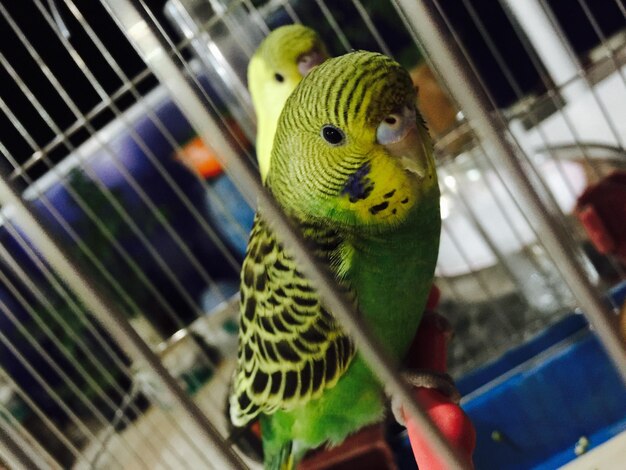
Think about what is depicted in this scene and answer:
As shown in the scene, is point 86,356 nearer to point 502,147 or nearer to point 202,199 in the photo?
point 202,199

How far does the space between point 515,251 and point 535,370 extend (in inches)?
9.9

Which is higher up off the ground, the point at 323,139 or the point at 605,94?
the point at 323,139

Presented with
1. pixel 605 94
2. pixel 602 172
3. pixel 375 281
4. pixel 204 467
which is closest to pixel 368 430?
pixel 375 281

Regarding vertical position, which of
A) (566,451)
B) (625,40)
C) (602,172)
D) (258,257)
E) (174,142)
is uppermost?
(174,142)

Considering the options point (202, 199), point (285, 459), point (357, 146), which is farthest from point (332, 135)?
point (202, 199)

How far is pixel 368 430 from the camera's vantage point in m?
0.61

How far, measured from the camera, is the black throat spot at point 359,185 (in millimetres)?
452

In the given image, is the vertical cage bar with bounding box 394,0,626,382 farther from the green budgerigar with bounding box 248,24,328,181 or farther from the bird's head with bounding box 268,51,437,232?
the green budgerigar with bounding box 248,24,328,181

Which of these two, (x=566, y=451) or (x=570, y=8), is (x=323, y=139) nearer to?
(x=566, y=451)

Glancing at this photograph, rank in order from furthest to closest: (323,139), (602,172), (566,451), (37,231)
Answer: (602,172) < (566,451) < (323,139) < (37,231)

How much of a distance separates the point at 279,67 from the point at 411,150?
27 centimetres

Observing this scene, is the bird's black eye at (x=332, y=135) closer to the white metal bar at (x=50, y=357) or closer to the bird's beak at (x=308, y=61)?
the bird's beak at (x=308, y=61)

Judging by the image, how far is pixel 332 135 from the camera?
17.9 inches

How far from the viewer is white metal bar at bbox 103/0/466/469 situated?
0.92ft
